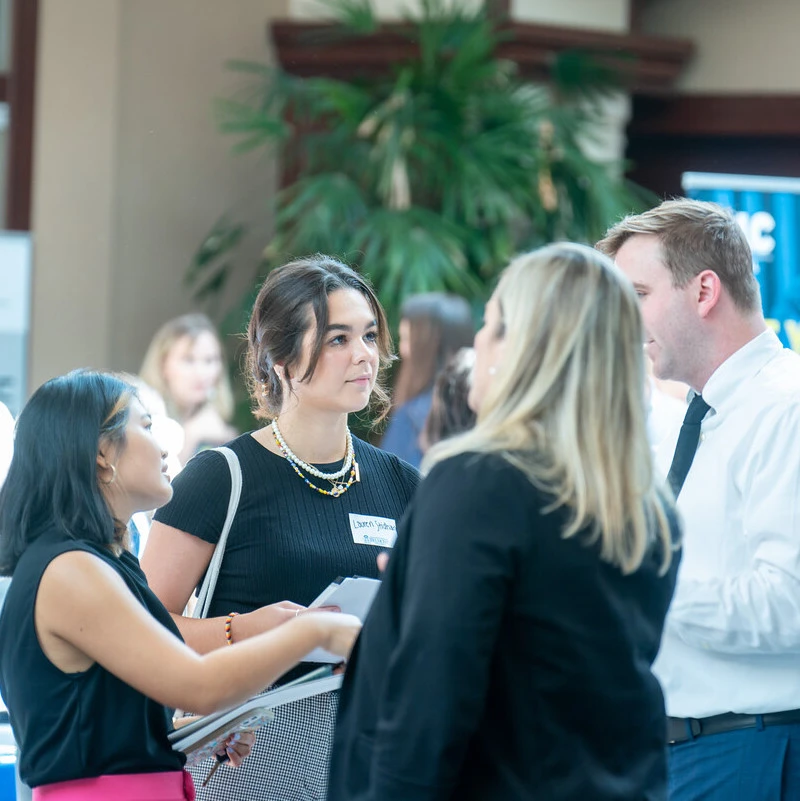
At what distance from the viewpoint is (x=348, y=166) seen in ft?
19.5

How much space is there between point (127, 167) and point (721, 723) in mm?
5104

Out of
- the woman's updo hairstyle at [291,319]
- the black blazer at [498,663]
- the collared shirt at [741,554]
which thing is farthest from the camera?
the woman's updo hairstyle at [291,319]

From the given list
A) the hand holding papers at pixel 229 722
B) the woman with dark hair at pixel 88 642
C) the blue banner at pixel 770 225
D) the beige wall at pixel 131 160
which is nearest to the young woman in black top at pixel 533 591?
the woman with dark hair at pixel 88 642

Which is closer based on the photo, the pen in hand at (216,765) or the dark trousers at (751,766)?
the dark trousers at (751,766)

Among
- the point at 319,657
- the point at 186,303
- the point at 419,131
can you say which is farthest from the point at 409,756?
the point at 186,303

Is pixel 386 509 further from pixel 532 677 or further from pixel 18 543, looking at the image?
pixel 532 677

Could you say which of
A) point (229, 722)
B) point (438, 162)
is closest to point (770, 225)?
point (438, 162)

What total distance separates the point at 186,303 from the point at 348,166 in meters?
1.16

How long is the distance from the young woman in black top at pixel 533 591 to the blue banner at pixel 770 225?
4680mm

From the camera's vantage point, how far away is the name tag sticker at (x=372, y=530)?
2252 mm

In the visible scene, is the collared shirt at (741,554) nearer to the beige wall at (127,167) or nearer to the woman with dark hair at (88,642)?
the woman with dark hair at (88,642)

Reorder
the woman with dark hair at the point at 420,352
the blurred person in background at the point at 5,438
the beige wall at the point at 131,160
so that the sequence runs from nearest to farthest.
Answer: the blurred person in background at the point at 5,438 < the woman with dark hair at the point at 420,352 < the beige wall at the point at 131,160

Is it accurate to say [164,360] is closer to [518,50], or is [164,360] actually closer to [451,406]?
[451,406]

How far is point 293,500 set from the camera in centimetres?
223
